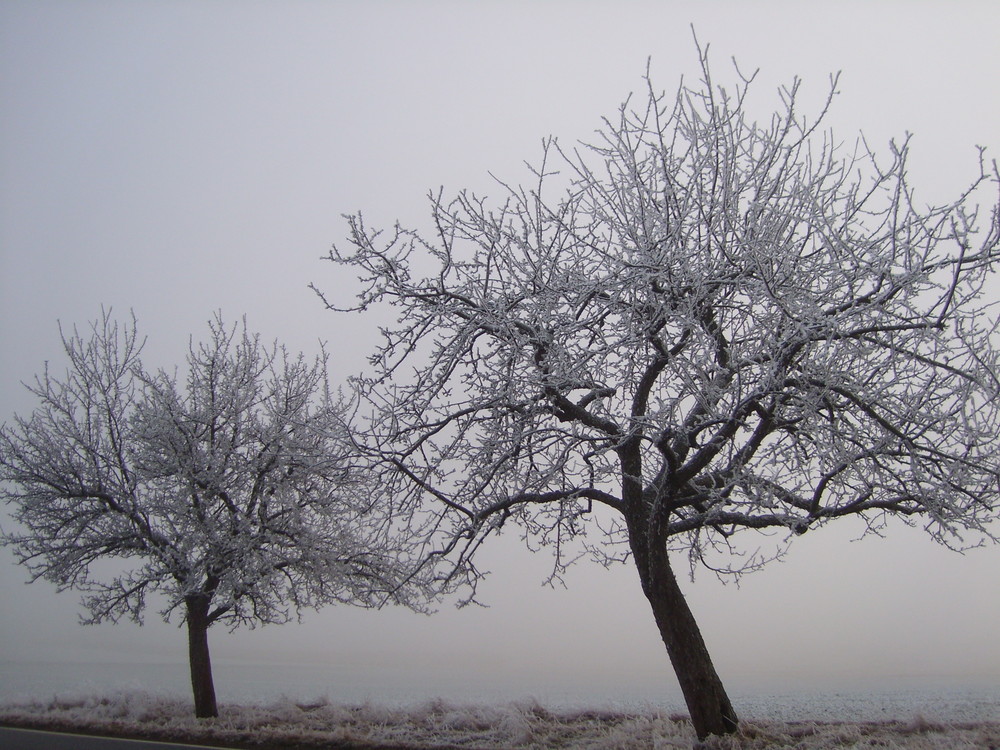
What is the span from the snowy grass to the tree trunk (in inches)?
12.8

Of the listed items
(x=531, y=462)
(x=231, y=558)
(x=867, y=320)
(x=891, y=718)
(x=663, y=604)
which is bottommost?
(x=891, y=718)

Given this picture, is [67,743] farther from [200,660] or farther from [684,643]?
[684,643]

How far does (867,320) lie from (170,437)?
11.2 m

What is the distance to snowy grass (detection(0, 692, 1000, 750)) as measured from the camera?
805 cm

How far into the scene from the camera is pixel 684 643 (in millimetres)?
8172

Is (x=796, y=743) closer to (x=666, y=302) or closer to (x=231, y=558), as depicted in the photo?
(x=666, y=302)

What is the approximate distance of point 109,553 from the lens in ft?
44.3

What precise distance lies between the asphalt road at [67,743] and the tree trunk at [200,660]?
6.16 ft

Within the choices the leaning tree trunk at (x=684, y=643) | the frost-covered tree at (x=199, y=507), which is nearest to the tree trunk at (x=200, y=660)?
the frost-covered tree at (x=199, y=507)

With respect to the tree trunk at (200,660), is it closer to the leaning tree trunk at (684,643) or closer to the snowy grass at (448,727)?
the snowy grass at (448,727)

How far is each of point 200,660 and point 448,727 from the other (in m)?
4.98

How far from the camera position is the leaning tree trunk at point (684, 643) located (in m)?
7.98

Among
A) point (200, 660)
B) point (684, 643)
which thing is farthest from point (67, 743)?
point (684, 643)

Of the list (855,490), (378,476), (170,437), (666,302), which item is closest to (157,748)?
(378,476)
